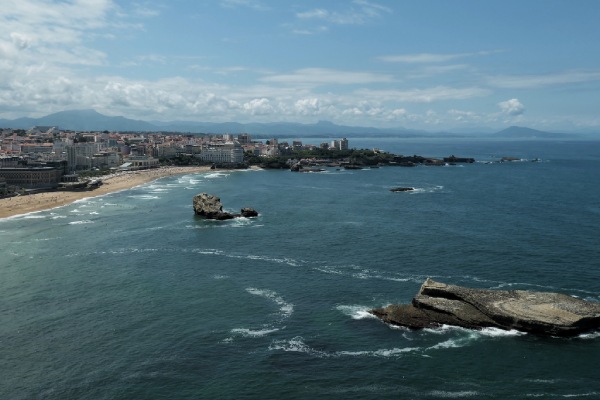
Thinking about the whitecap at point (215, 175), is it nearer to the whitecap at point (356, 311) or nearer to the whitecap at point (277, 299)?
the whitecap at point (277, 299)

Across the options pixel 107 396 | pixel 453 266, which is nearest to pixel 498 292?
pixel 453 266

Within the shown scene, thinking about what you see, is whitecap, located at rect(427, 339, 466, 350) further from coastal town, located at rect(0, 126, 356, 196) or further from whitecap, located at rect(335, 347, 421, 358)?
coastal town, located at rect(0, 126, 356, 196)

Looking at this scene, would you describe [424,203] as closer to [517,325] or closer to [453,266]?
[453,266]

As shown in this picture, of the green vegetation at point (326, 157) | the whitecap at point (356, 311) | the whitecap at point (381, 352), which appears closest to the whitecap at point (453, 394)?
the whitecap at point (381, 352)

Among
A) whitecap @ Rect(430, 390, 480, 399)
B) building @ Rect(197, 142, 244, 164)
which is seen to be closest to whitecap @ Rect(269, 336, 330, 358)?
whitecap @ Rect(430, 390, 480, 399)

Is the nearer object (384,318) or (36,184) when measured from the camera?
(384,318)
